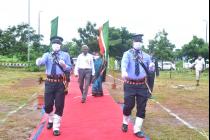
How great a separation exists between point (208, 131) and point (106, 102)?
203 inches

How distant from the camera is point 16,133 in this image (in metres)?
9.91

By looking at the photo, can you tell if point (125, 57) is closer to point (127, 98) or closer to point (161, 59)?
point (127, 98)

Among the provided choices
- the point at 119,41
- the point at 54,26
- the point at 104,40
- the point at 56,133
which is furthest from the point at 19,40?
the point at 56,133

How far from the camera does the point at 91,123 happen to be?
1080cm

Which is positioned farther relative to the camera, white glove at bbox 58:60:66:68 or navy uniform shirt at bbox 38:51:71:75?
navy uniform shirt at bbox 38:51:71:75

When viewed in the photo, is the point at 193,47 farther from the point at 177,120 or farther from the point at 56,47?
the point at 56,47

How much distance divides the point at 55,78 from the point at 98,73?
739cm

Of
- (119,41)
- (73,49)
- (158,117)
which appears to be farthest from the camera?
(73,49)

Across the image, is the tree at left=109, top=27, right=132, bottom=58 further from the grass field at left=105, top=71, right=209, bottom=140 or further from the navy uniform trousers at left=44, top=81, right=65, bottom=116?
the navy uniform trousers at left=44, top=81, right=65, bottom=116

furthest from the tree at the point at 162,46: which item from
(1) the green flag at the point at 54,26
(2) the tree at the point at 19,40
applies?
(1) the green flag at the point at 54,26

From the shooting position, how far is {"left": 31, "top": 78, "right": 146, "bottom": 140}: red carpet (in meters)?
9.27

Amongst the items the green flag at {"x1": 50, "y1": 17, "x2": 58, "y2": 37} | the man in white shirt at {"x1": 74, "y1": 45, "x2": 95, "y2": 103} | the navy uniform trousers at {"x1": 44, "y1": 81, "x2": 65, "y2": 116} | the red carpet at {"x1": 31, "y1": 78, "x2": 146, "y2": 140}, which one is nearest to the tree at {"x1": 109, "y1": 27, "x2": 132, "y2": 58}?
the man in white shirt at {"x1": 74, "y1": 45, "x2": 95, "y2": 103}

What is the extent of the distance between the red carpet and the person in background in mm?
1608

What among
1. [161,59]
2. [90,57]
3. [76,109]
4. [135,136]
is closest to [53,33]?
[76,109]
